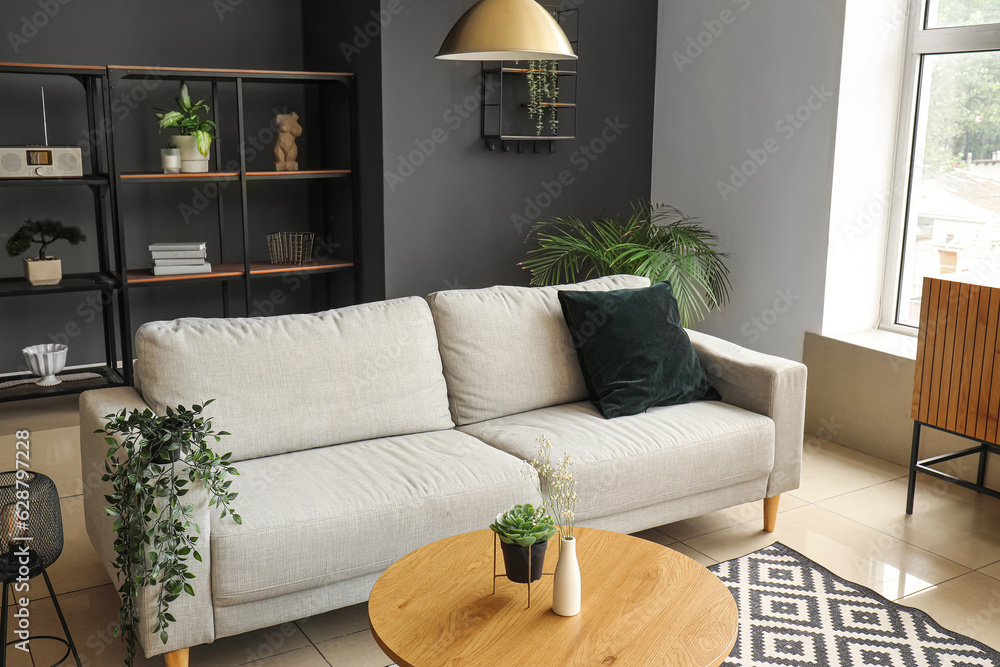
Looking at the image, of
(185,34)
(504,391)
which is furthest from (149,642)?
(185,34)

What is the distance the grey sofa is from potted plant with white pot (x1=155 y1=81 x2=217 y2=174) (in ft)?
6.24

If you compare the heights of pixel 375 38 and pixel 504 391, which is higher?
pixel 375 38

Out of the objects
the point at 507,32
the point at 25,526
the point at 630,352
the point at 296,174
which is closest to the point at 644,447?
the point at 630,352

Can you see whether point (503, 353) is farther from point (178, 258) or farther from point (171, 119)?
point (171, 119)

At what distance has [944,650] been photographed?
244 cm

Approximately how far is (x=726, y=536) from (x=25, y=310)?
3620mm

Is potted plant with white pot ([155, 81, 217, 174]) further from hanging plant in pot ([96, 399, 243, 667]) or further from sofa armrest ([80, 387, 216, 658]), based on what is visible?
hanging plant in pot ([96, 399, 243, 667])

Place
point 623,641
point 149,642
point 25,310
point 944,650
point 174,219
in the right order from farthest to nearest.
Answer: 1. point 174,219
2. point 25,310
3. point 944,650
4. point 149,642
5. point 623,641

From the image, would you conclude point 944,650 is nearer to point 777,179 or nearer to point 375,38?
point 777,179

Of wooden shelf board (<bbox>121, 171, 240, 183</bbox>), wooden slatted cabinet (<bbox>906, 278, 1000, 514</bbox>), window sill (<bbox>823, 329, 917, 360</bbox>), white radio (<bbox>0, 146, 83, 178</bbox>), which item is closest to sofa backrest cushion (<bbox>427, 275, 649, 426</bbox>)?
wooden slatted cabinet (<bbox>906, 278, 1000, 514</bbox>)

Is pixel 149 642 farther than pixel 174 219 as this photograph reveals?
No

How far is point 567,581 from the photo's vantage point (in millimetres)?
1819

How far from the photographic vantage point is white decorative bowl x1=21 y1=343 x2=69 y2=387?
4.23 m

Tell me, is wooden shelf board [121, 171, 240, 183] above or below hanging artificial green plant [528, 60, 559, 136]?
below
